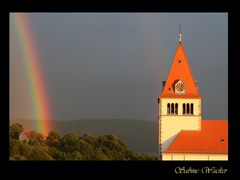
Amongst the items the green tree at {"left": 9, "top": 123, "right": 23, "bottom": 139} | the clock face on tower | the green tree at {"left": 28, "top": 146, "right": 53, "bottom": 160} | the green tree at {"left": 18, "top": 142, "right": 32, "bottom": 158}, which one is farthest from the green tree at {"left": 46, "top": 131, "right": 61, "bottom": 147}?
the clock face on tower

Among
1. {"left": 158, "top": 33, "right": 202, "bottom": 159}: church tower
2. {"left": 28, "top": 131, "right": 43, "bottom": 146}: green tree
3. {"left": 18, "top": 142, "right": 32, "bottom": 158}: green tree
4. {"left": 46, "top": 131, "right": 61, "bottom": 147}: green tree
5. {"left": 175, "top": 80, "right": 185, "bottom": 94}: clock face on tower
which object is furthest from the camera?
{"left": 175, "top": 80, "right": 185, "bottom": 94}: clock face on tower

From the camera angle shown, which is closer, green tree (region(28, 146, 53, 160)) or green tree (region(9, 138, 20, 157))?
green tree (region(9, 138, 20, 157))

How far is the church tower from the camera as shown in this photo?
136ft

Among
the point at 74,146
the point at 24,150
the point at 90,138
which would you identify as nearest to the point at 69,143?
the point at 74,146

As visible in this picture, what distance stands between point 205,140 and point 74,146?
845 cm

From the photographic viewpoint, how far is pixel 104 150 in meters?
Result: 40.8

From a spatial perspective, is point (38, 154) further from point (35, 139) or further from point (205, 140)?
point (205, 140)

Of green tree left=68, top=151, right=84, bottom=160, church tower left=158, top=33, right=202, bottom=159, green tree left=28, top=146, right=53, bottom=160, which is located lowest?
green tree left=68, top=151, right=84, bottom=160

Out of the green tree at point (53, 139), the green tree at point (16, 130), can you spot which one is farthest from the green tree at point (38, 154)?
the green tree at point (16, 130)

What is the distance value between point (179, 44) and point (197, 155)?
22.8 ft

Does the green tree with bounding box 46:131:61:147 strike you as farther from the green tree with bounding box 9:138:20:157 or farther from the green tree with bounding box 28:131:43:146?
the green tree with bounding box 9:138:20:157

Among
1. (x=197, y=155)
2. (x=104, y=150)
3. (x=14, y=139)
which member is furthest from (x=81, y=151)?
(x=197, y=155)

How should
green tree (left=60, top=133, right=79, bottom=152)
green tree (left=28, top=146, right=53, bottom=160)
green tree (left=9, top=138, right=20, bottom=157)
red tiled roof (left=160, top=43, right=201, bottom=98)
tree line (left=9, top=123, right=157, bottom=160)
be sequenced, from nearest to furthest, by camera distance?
green tree (left=9, top=138, right=20, bottom=157), green tree (left=28, top=146, right=53, bottom=160), tree line (left=9, top=123, right=157, bottom=160), green tree (left=60, top=133, right=79, bottom=152), red tiled roof (left=160, top=43, right=201, bottom=98)

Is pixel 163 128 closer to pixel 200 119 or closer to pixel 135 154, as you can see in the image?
pixel 200 119
